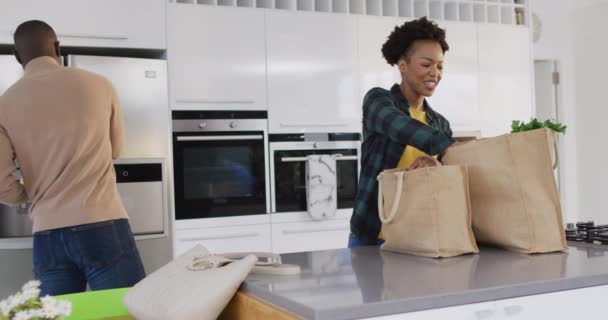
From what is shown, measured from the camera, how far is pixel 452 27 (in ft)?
13.9

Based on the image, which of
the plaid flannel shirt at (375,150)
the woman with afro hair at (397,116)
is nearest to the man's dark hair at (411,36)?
the woman with afro hair at (397,116)

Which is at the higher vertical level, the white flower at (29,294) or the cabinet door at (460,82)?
the cabinet door at (460,82)

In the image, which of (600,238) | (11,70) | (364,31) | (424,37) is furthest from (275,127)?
(600,238)

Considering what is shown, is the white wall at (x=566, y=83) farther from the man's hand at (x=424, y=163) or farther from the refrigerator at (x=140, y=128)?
the man's hand at (x=424, y=163)

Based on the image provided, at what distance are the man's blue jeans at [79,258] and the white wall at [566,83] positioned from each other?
4.06 m

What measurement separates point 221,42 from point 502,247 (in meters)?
2.29

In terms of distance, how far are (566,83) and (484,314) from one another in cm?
458

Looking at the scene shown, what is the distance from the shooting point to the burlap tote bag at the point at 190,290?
121 cm

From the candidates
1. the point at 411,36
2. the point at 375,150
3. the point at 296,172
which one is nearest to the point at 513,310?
the point at 375,150

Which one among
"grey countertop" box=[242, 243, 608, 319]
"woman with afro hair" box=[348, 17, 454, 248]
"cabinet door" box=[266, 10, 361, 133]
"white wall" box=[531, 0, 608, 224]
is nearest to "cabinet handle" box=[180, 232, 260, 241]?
"cabinet door" box=[266, 10, 361, 133]

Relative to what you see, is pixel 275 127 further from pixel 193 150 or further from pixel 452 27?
pixel 452 27

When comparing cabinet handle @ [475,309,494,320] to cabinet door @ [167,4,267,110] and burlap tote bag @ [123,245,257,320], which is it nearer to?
burlap tote bag @ [123,245,257,320]

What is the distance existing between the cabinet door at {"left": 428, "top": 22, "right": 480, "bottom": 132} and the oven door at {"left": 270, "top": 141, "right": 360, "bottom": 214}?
0.74 m

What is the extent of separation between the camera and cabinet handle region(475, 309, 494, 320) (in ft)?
3.95
